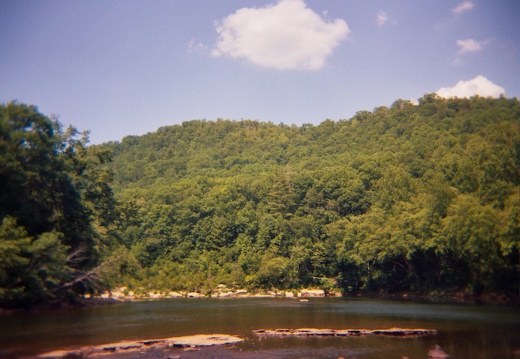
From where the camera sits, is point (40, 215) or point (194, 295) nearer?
point (40, 215)

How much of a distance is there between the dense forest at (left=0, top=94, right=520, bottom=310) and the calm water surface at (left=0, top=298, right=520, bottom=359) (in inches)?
285

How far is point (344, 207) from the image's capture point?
91.9 meters

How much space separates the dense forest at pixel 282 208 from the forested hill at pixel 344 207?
10.4 inches

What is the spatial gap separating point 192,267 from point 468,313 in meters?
58.3

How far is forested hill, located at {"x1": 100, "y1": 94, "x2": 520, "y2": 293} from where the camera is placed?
5075 cm

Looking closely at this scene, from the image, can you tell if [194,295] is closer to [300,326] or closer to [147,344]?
[300,326]

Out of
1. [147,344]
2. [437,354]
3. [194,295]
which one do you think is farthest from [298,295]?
[437,354]

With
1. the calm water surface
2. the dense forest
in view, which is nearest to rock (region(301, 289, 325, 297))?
the dense forest

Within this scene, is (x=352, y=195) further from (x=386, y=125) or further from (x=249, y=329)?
(x=249, y=329)

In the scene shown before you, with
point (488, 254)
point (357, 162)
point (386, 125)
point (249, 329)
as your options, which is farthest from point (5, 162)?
point (386, 125)

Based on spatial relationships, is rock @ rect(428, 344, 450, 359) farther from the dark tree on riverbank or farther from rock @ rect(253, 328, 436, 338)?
the dark tree on riverbank

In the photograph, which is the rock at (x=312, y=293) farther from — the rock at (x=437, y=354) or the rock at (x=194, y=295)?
the rock at (x=437, y=354)

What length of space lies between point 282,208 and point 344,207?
1274cm

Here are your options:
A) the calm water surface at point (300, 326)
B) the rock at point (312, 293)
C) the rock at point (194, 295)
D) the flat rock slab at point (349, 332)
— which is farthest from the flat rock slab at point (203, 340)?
the rock at point (194, 295)
